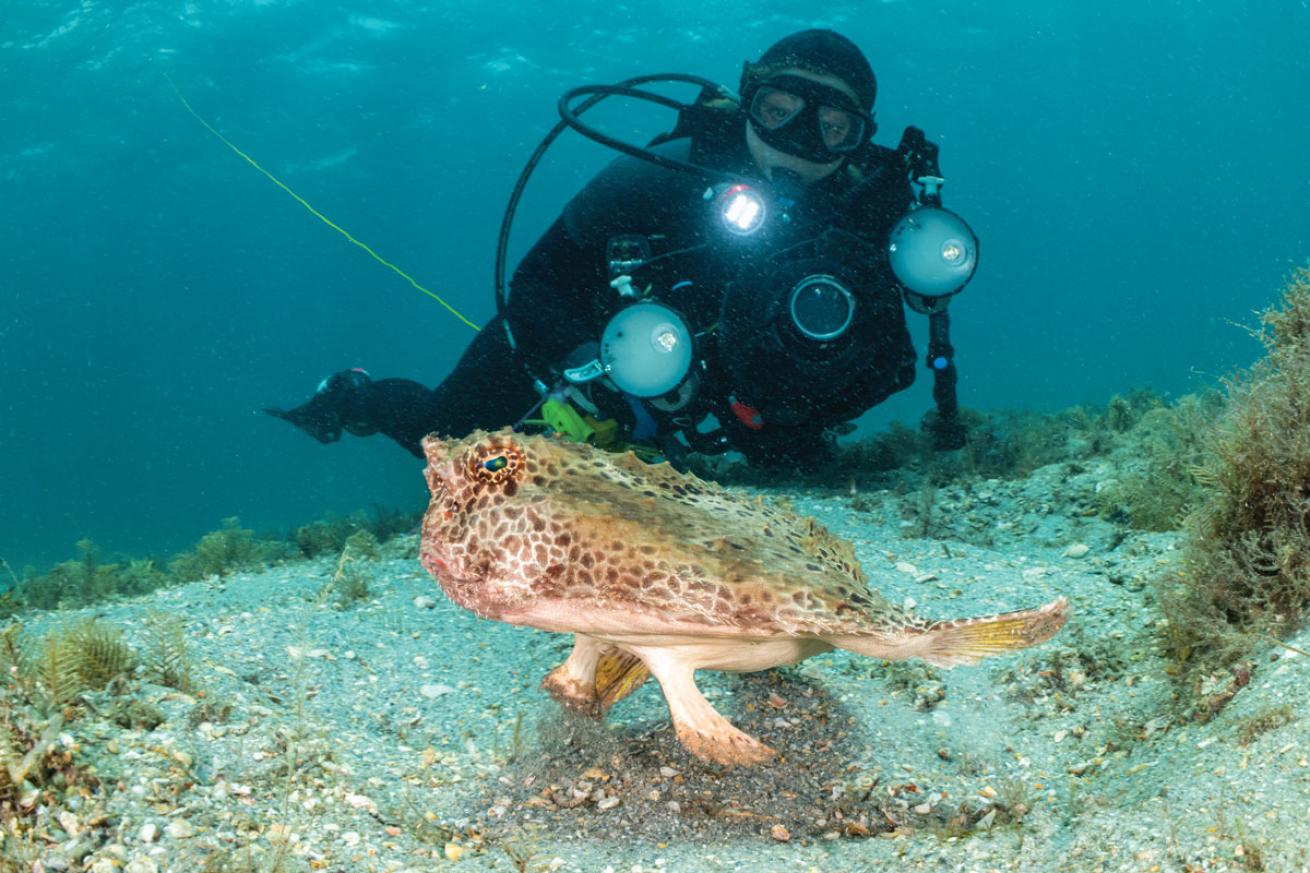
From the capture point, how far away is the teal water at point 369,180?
115 ft

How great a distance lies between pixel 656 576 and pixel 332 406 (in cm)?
991

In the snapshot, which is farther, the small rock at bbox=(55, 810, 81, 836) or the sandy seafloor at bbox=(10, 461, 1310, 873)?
the sandy seafloor at bbox=(10, 461, 1310, 873)

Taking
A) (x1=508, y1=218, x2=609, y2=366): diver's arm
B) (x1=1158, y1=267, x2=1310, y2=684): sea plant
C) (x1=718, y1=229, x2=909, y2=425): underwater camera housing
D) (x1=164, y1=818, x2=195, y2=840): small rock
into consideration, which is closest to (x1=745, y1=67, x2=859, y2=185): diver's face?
(x1=718, y1=229, x2=909, y2=425): underwater camera housing

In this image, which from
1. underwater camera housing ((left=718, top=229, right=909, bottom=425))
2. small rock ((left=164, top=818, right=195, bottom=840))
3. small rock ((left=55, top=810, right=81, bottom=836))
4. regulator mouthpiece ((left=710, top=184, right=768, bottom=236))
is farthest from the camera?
regulator mouthpiece ((left=710, top=184, right=768, bottom=236))

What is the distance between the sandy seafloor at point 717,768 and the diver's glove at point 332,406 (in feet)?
21.6

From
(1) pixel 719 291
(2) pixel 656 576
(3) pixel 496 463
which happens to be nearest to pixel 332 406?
(1) pixel 719 291

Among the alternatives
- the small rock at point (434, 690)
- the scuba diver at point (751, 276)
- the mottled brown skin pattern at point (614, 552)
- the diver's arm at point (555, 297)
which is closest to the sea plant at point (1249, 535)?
the mottled brown skin pattern at point (614, 552)

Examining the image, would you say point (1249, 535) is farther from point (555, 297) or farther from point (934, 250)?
point (555, 297)

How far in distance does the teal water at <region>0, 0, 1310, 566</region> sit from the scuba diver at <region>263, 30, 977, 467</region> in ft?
7.19

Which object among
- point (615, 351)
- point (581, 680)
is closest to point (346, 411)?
point (615, 351)

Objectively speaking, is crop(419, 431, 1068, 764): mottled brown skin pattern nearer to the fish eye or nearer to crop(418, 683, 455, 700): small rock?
the fish eye

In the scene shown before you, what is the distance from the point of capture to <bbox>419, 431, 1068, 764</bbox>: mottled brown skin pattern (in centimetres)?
244

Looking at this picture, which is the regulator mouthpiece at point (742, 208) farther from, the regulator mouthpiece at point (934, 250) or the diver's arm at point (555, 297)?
the diver's arm at point (555, 297)

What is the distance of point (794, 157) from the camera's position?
23.2 ft
